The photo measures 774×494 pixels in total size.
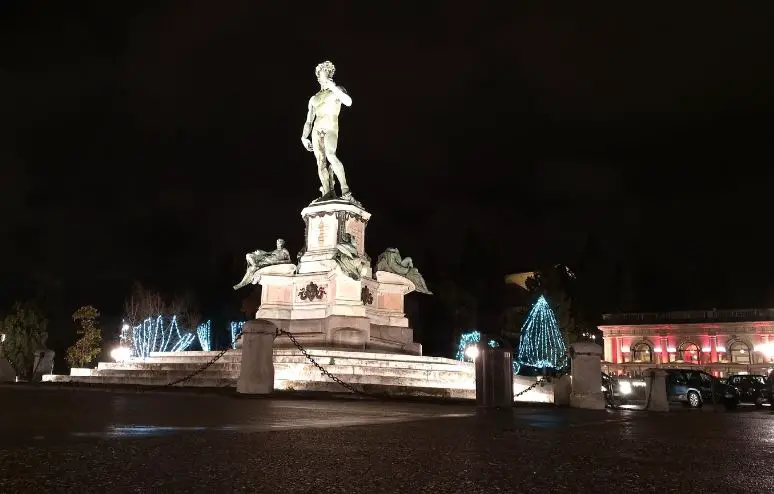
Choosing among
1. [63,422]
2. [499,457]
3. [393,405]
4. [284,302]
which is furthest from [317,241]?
[499,457]

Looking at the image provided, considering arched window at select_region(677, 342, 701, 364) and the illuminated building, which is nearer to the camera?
the illuminated building

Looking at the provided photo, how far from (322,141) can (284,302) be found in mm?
6476

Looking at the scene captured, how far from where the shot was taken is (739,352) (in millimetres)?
68000

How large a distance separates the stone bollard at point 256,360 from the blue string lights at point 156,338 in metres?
24.5

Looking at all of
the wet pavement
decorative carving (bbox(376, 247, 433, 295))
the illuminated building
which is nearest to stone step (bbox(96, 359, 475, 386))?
decorative carving (bbox(376, 247, 433, 295))

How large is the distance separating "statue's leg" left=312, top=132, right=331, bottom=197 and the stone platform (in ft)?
24.3

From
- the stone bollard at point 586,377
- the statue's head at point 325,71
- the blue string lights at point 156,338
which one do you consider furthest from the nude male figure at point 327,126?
the blue string lights at point 156,338

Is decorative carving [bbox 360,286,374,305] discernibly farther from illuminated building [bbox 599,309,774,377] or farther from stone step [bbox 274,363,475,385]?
illuminated building [bbox 599,309,774,377]

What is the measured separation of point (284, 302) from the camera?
879 inches

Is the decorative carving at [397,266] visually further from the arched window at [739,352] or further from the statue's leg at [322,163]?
the arched window at [739,352]

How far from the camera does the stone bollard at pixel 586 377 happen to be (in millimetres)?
13992

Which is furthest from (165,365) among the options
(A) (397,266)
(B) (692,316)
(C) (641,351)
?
(B) (692,316)

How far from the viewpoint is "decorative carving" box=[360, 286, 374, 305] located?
72.0ft

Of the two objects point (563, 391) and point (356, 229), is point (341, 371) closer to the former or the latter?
point (563, 391)
